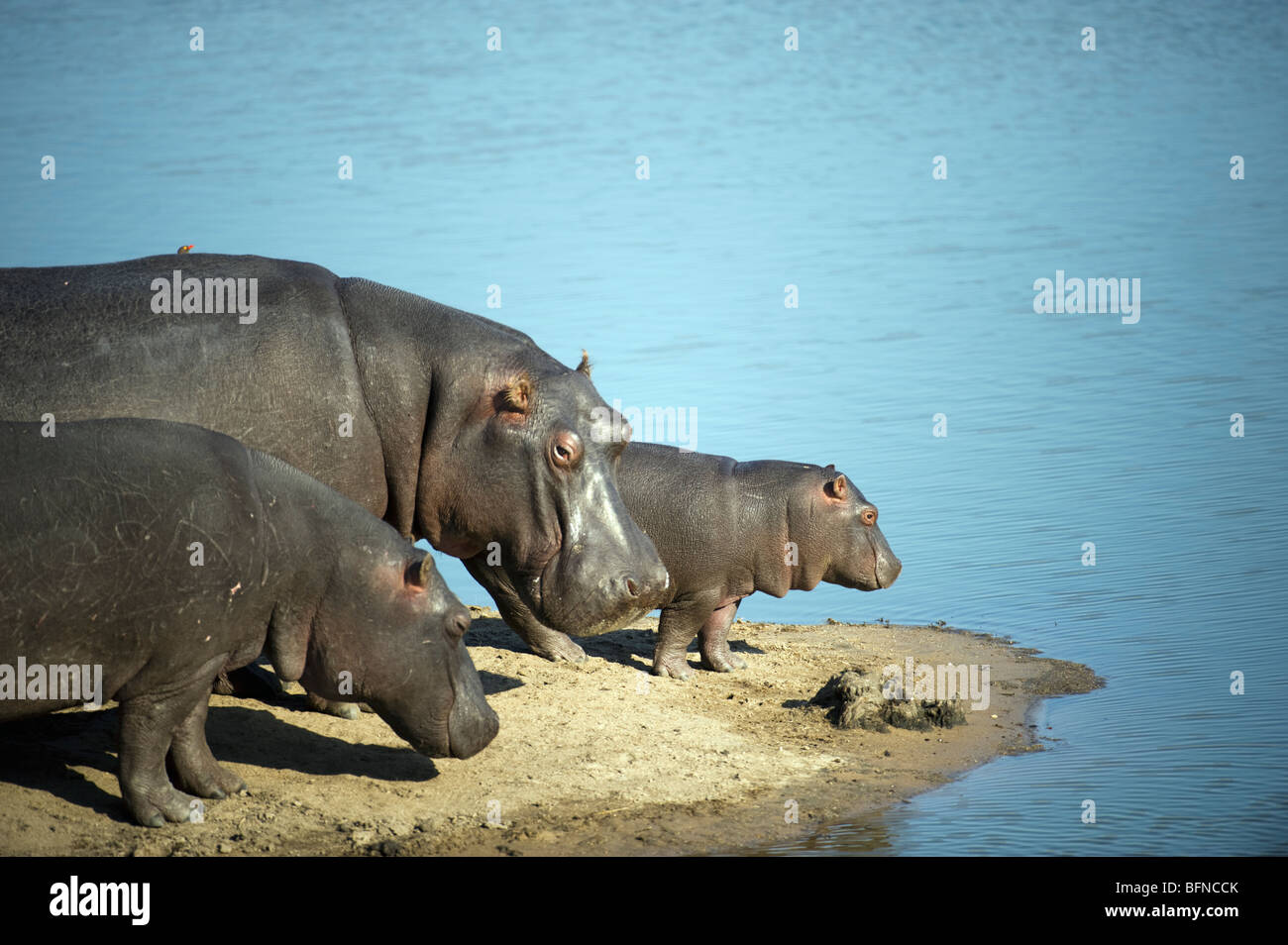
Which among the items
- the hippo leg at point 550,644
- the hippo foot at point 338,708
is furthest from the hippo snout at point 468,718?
the hippo leg at point 550,644

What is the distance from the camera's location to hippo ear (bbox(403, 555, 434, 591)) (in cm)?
678

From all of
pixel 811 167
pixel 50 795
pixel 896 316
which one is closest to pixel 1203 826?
pixel 50 795

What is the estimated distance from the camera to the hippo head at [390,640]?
6797 millimetres

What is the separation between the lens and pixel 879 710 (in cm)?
895

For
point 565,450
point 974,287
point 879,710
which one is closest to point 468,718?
point 565,450

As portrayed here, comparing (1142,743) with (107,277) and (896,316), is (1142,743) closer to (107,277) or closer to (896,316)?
(107,277)

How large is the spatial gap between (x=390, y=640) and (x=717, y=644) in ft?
12.3

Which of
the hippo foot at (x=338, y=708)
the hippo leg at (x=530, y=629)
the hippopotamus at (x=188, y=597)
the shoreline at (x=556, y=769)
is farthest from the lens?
the hippo leg at (x=530, y=629)

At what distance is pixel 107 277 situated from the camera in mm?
7188

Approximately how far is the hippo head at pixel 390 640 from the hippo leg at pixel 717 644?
3371mm

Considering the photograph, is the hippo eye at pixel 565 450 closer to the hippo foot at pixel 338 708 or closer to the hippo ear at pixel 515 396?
the hippo ear at pixel 515 396

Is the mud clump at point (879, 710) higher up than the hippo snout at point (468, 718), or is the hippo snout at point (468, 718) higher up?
the hippo snout at point (468, 718)

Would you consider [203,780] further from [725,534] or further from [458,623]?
[725,534]
